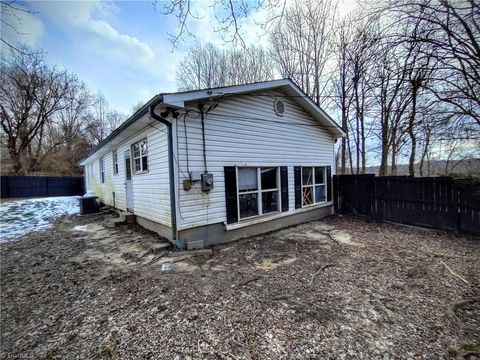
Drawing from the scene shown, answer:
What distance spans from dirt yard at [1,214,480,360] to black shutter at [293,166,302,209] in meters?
2.44

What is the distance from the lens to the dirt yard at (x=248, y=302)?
228cm

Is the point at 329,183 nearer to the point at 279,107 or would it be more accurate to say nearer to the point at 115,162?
the point at 279,107

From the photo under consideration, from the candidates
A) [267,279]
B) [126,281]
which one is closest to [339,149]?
[267,279]

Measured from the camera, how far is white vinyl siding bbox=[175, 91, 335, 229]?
521 cm

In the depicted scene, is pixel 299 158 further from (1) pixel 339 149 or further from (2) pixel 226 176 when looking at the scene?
(1) pixel 339 149

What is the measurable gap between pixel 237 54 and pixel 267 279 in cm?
1619

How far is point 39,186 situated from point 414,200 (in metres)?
25.8

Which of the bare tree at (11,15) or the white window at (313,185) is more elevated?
the bare tree at (11,15)

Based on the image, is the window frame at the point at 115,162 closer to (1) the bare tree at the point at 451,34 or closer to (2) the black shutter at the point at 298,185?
(2) the black shutter at the point at 298,185

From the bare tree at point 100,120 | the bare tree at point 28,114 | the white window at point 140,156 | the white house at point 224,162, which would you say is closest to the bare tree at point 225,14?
the white house at point 224,162

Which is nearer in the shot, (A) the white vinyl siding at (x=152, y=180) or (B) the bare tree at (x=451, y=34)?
(B) the bare tree at (x=451, y=34)

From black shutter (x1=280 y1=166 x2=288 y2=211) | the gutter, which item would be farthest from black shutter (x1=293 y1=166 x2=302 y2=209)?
the gutter

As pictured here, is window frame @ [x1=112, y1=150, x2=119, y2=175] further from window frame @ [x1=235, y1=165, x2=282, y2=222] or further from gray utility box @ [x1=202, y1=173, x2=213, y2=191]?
window frame @ [x1=235, y1=165, x2=282, y2=222]

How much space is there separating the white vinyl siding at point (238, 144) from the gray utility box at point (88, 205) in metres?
8.18
